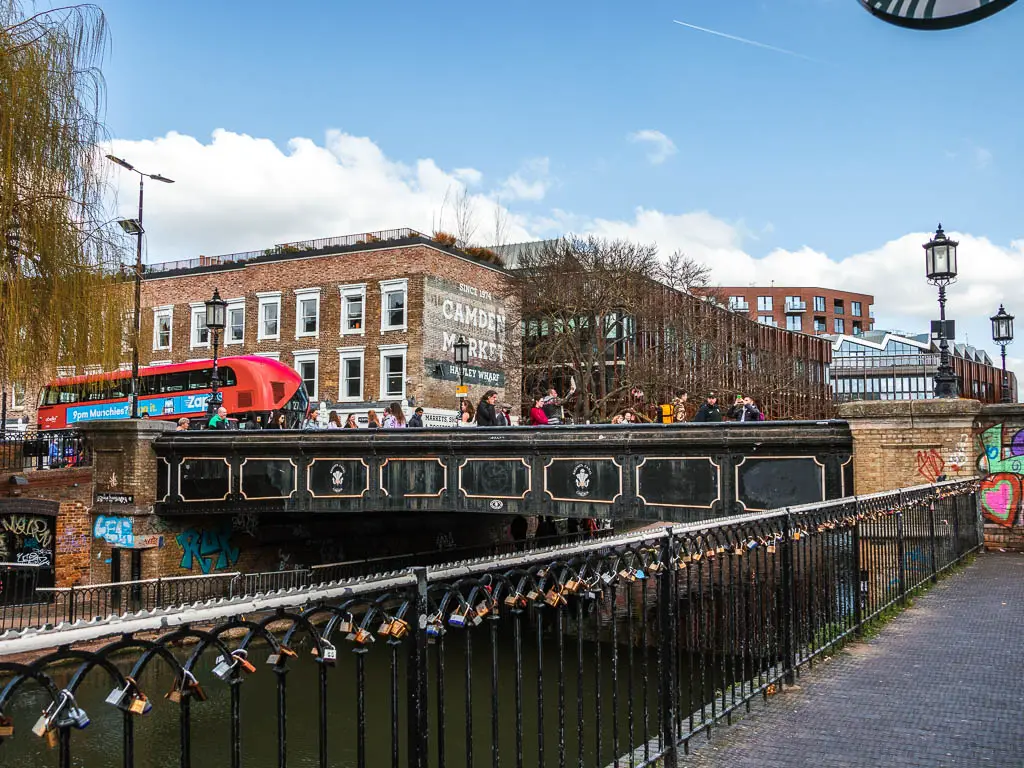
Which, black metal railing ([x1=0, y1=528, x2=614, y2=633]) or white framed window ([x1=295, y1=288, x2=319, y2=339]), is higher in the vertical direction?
white framed window ([x1=295, y1=288, x2=319, y2=339])

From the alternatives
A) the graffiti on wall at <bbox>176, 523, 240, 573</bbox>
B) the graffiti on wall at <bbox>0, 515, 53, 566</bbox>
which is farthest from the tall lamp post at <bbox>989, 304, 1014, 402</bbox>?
the graffiti on wall at <bbox>0, 515, 53, 566</bbox>

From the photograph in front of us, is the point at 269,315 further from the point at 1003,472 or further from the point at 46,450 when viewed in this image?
the point at 1003,472

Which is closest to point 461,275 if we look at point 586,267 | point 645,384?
point 586,267

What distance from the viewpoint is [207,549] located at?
76.0 ft

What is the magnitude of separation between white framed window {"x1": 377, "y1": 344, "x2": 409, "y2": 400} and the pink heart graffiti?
2738cm

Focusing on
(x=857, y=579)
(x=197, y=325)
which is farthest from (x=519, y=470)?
(x=197, y=325)

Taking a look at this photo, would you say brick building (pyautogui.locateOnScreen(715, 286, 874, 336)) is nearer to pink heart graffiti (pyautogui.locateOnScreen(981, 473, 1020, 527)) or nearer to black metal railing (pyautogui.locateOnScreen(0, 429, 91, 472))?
black metal railing (pyautogui.locateOnScreen(0, 429, 91, 472))

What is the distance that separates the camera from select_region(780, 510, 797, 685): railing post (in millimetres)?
6636

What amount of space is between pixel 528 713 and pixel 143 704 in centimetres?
1446

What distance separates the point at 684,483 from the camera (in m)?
15.4

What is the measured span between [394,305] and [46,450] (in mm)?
17877

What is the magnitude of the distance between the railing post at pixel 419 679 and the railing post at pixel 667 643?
6.45 feet

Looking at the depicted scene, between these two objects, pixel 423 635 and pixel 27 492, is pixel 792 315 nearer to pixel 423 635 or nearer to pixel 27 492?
pixel 27 492

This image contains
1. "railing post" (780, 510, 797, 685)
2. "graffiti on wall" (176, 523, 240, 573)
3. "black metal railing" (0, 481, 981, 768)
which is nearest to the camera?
"black metal railing" (0, 481, 981, 768)
